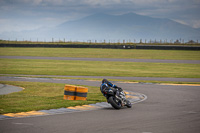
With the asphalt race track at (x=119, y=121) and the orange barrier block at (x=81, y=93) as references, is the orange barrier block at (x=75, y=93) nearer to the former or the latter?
the orange barrier block at (x=81, y=93)

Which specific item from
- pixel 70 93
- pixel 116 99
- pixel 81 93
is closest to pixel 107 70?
pixel 70 93

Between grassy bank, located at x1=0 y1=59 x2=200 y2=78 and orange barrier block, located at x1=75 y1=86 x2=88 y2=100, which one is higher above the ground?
orange barrier block, located at x1=75 y1=86 x2=88 y2=100

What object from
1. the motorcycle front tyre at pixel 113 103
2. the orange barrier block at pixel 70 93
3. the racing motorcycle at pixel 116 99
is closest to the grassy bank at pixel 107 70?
the orange barrier block at pixel 70 93

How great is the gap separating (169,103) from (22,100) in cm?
665

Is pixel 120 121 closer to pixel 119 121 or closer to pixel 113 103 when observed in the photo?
pixel 119 121

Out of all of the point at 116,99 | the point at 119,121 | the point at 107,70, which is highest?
the point at 116,99

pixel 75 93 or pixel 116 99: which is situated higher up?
pixel 116 99

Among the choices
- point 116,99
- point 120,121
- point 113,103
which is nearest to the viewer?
point 120,121

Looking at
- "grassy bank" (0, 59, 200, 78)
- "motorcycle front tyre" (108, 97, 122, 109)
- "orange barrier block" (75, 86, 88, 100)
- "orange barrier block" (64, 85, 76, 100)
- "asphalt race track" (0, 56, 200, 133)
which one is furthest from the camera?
"grassy bank" (0, 59, 200, 78)

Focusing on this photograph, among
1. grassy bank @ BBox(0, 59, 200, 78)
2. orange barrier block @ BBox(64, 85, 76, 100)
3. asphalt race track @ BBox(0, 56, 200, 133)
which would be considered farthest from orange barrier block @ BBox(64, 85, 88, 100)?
grassy bank @ BBox(0, 59, 200, 78)

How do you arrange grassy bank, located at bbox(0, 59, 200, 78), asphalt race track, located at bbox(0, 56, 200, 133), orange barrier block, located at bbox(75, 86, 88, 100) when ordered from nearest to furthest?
asphalt race track, located at bbox(0, 56, 200, 133)
orange barrier block, located at bbox(75, 86, 88, 100)
grassy bank, located at bbox(0, 59, 200, 78)

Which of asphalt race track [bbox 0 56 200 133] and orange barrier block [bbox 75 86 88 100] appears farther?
orange barrier block [bbox 75 86 88 100]

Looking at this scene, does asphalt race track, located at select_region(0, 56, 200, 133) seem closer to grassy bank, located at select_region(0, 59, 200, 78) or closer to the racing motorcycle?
the racing motorcycle

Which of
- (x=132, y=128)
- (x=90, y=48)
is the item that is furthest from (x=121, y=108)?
(x=90, y=48)
